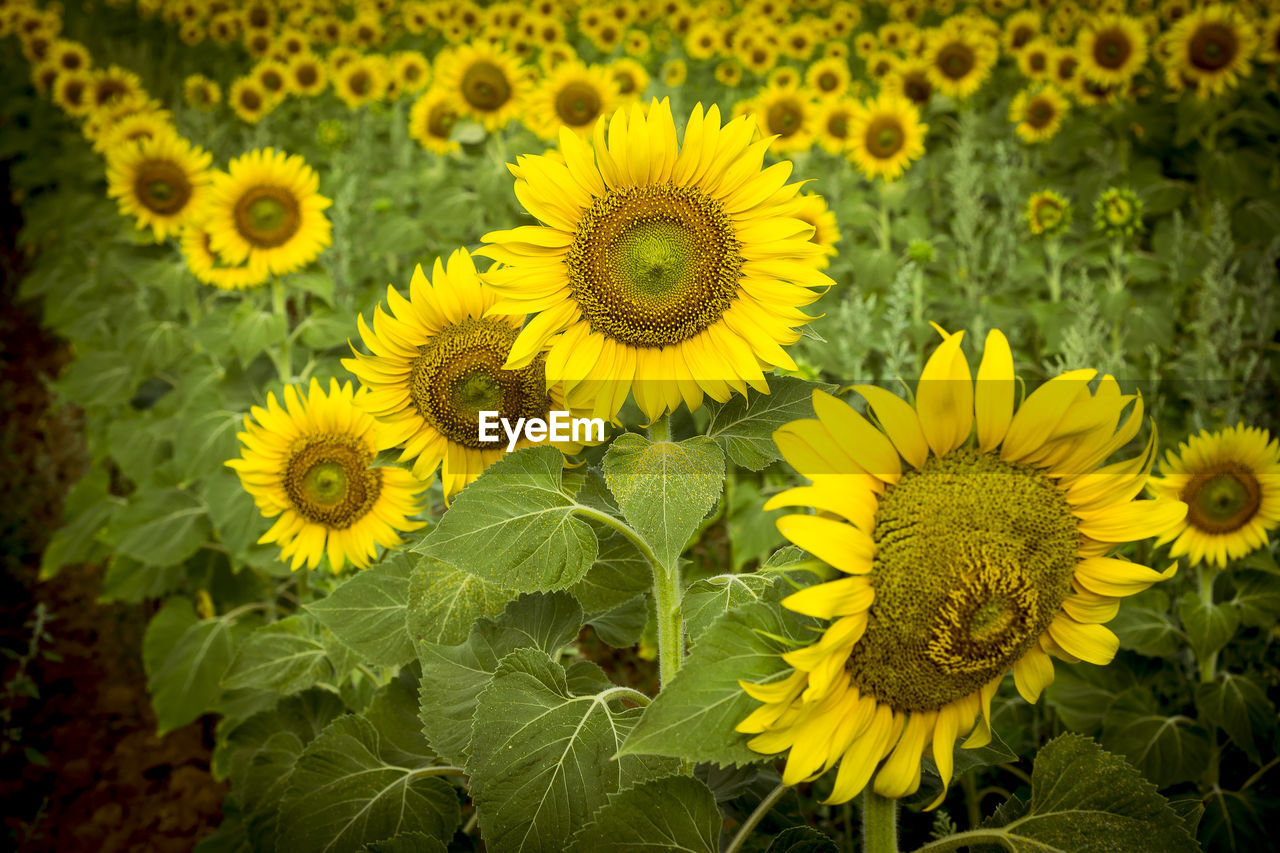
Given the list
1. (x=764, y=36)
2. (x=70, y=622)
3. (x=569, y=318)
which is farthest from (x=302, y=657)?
(x=764, y=36)

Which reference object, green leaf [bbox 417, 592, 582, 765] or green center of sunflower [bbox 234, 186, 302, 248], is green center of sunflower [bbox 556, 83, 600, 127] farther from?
green leaf [bbox 417, 592, 582, 765]

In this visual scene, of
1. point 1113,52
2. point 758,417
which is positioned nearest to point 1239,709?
point 758,417

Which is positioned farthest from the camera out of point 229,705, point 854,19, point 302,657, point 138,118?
point 854,19

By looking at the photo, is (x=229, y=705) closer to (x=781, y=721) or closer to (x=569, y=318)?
(x=569, y=318)

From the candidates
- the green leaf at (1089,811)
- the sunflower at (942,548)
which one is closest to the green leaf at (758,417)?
the sunflower at (942,548)

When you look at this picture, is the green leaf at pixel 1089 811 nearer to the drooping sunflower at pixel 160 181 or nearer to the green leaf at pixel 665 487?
the green leaf at pixel 665 487

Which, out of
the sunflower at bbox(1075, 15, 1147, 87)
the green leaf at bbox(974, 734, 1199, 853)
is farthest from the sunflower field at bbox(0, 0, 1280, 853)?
the sunflower at bbox(1075, 15, 1147, 87)

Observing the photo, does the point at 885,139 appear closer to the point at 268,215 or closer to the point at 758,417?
the point at 268,215
